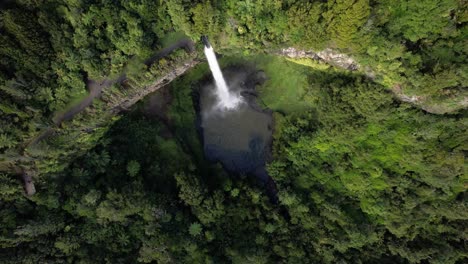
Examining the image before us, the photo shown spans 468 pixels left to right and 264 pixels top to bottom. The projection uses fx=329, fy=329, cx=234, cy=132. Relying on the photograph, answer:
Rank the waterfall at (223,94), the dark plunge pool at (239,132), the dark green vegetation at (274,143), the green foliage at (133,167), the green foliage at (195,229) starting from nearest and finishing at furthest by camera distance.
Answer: the dark green vegetation at (274,143) → the green foliage at (195,229) → the green foliage at (133,167) → the waterfall at (223,94) → the dark plunge pool at (239,132)

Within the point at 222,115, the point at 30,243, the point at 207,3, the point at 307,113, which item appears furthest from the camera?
the point at 222,115

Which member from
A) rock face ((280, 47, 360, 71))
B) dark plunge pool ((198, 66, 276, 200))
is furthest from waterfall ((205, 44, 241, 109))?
rock face ((280, 47, 360, 71))

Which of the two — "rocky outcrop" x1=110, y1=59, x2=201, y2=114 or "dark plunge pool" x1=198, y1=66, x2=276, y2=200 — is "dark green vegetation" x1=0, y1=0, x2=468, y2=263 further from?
"dark plunge pool" x1=198, y1=66, x2=276, y2=200

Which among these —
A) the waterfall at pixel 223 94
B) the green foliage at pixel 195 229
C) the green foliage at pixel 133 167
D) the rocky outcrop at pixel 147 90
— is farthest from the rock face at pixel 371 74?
the green foliage at pixel 195 229

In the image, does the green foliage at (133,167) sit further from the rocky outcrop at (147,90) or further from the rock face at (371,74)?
the rock face at (371,74)

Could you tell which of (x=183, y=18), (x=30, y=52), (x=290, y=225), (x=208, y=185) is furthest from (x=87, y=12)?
(x=290, y=225)

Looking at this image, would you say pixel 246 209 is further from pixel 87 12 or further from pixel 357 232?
pixel 87 12

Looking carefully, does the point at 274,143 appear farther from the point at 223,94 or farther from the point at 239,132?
the point at 223,94
